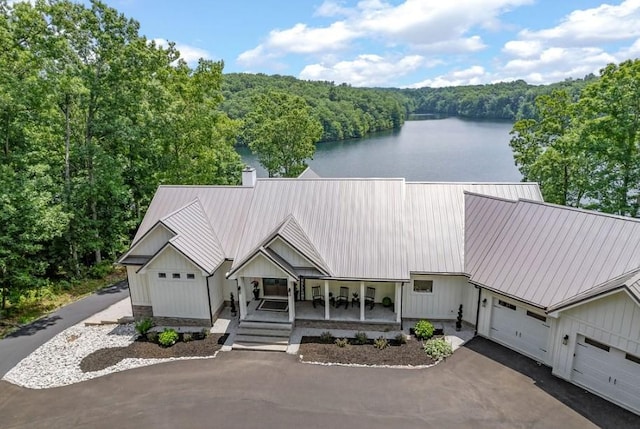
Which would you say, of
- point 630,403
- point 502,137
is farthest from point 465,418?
point 502,137

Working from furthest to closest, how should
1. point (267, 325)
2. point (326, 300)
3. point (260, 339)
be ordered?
point (326, 300), point (267, 325), point (260, 339)

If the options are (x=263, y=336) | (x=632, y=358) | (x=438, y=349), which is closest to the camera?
(x=632, y=358)

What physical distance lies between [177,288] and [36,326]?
646cm

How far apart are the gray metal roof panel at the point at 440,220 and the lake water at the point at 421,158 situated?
3134 centimetres

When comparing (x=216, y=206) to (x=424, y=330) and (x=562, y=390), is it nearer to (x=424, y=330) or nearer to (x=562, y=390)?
(x=424, y=330)

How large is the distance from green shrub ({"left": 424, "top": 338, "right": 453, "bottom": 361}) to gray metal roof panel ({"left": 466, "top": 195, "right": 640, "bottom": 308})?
2.60 meters

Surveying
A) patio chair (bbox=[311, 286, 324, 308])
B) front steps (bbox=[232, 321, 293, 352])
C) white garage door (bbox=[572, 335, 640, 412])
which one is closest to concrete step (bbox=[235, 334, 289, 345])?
front steps (bbox=[232, 321, 293, 352])

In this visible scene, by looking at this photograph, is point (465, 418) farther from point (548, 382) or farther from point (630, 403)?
point (630, 403)

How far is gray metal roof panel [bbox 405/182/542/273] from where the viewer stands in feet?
50.6

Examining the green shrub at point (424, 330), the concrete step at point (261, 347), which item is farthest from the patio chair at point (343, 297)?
the concrete step at point (261, 347)

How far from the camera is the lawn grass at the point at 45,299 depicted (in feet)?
56.1

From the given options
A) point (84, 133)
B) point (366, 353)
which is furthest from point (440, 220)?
point (84, 133)

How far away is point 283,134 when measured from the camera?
36469mm

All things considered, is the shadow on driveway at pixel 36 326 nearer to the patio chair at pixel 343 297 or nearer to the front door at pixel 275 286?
the front door at pixel 275 286
